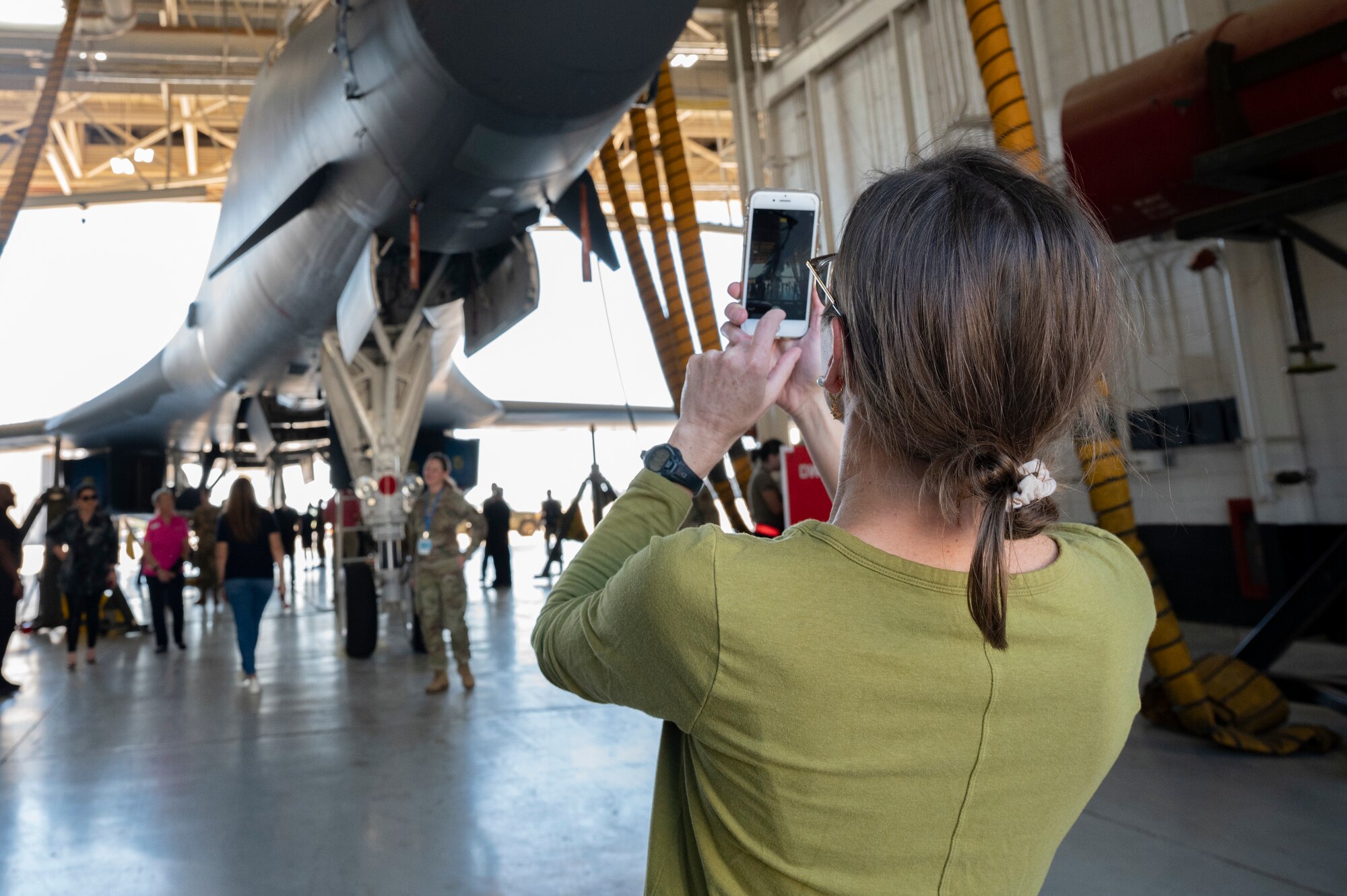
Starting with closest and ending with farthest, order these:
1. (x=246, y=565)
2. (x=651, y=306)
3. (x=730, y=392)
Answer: (x=730, y=392) → (x=246, y=565) → (x=651, y=306)

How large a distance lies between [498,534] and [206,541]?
3700 millimetres

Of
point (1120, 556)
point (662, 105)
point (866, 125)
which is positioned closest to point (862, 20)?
point (866, 125)

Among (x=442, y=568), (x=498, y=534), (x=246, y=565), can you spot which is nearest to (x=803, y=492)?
(x=442, y=568)

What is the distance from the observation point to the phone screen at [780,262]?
1174 mm

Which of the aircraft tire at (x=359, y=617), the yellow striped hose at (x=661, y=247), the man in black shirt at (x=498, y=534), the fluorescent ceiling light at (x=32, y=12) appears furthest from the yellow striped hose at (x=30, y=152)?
the man in black shirt at (x=498, y=534)

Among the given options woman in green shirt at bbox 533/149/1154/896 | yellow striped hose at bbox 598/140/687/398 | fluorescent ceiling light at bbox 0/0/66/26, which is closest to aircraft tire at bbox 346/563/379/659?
yellow striped hose at bbox 598/140/687/398

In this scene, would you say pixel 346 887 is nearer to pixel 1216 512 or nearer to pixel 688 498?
pixel 688 498

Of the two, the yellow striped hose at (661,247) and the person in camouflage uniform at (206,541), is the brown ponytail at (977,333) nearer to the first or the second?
the yellow striped hose at (661,247)

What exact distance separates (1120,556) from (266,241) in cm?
676

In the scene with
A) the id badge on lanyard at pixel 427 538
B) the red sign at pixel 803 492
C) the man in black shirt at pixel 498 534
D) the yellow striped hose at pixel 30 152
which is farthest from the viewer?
the man in black shirt at pixel 498 534

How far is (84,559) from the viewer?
7.39 metres

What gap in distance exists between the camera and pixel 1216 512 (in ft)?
21.8

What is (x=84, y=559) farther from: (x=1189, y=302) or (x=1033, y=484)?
(x=1189, y=302)

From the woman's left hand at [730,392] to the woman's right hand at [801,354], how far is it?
1.4 inches
